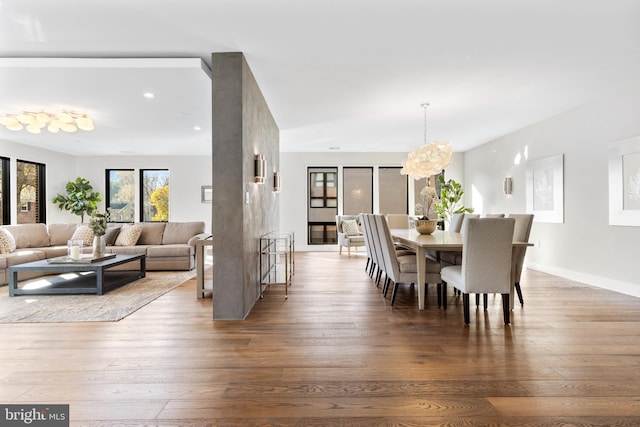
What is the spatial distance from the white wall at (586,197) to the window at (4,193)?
982 centimetres

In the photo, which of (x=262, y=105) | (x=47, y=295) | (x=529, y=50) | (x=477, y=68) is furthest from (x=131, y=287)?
(x=529, y=50)

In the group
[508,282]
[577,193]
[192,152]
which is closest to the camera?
[508,282]

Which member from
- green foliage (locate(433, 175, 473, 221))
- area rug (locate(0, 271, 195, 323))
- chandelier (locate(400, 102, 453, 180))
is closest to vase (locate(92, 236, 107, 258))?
area rug (locate(0, 271, 195, 323))

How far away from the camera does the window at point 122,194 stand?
8953 mm

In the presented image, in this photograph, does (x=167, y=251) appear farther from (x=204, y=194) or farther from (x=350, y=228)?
(x=350, y=228)

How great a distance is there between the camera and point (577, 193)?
5164 millimetres

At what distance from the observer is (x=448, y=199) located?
8.45m

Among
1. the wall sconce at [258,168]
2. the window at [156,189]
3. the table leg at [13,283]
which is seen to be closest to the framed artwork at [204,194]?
the window at [156,189]

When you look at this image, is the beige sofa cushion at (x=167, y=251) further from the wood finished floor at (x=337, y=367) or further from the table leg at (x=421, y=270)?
the table leg at (x=421, y=270)

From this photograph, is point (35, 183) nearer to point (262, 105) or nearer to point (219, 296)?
point (262, 105)

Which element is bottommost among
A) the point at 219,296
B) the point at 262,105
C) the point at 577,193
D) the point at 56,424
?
the point at 56,424

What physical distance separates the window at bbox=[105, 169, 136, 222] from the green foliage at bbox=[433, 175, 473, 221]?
25.1 ft

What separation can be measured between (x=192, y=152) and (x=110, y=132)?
232 centimetres

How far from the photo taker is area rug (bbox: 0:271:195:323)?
11.2ft
